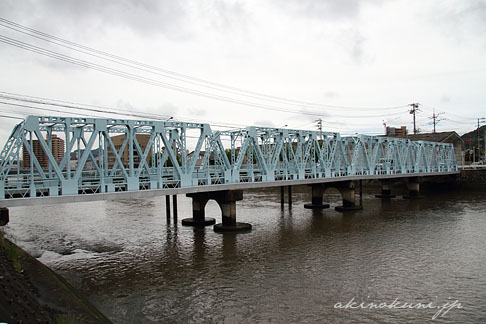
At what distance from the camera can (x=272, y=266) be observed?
21922 millimetres

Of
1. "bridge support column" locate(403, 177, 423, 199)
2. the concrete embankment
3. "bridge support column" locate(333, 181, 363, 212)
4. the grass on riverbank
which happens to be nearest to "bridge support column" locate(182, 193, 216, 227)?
"bridge support column" locate(333, 181, 363, 212)

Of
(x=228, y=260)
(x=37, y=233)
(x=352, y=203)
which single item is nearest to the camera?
(x=228, y=260)

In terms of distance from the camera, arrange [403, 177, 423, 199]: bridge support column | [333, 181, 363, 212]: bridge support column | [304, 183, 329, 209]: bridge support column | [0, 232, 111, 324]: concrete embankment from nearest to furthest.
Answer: [0, 232, 111, 324]: concrete embankment → [333, 181, 363, 212]: bridge support column → [304, 183, 329, 209]: bridge support column → [403, 177, 423, 199]: bridge support column

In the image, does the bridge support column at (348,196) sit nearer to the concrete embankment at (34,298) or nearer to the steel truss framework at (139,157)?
the steel truss framework at (139,157)

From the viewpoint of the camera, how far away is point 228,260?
917 inches

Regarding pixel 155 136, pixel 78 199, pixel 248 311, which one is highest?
pixel 155 136

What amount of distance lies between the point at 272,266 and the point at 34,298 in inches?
516

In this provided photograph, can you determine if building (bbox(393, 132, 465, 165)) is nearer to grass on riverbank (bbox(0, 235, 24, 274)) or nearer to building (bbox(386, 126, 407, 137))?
building (bbox(386, 126, 407, 137))

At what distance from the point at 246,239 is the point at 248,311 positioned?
13.7 metres

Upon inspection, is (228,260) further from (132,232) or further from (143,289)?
(132,232)

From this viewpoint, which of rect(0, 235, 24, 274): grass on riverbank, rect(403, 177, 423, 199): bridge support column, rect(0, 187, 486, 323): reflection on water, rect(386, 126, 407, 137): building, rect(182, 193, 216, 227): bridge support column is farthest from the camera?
rect(386, 126, 407, 137): building

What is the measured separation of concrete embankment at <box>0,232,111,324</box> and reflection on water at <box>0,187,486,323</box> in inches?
111

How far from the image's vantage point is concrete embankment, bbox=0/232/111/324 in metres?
9.89

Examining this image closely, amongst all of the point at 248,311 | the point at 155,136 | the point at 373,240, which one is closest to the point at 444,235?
the point at 373,240
